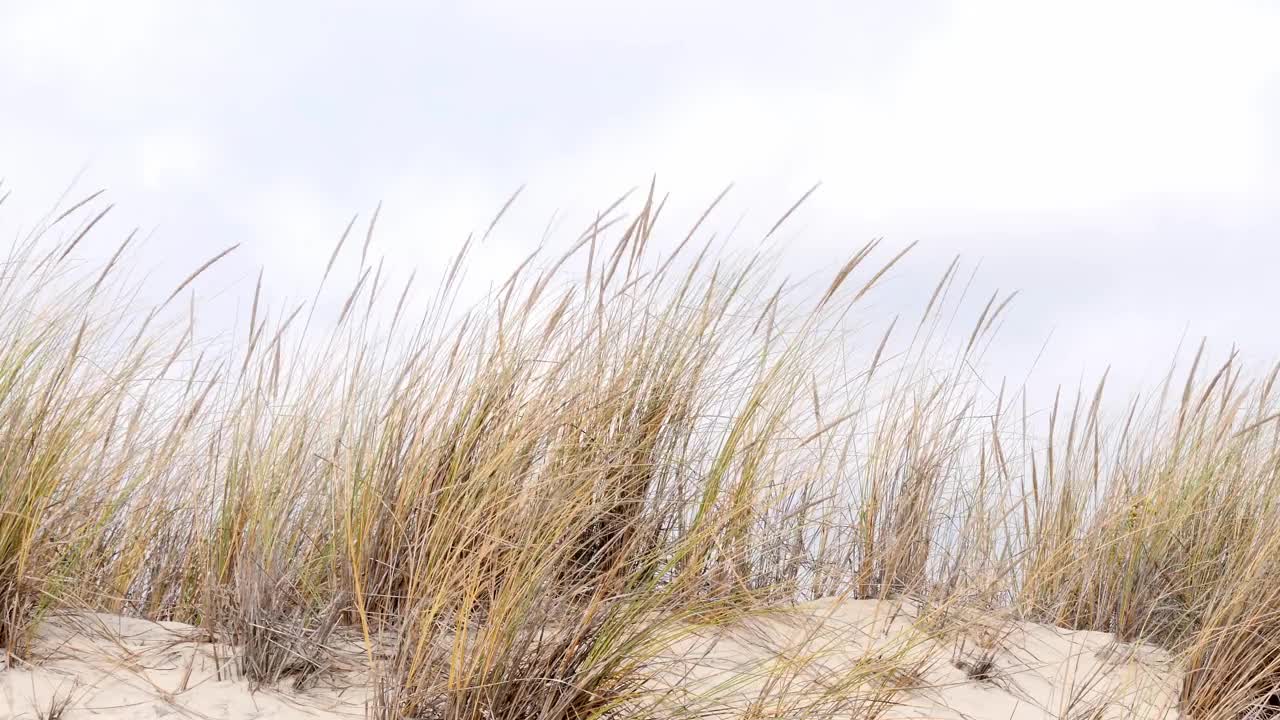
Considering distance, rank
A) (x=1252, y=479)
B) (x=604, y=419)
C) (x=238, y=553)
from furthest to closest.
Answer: (x=1252, y=479)
(x=604, y=419)
(x=238, y=553)

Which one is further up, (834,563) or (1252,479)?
(1252,479)

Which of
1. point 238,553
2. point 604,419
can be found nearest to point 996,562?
point 604,419

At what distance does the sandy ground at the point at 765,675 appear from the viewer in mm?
2109

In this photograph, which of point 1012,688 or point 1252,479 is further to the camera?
point 1252,479

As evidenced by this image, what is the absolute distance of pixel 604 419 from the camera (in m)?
2.71

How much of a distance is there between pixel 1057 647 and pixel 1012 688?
17.7 inches

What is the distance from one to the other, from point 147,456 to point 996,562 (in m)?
2.76

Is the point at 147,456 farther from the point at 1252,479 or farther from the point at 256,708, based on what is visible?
the point at 1252,479

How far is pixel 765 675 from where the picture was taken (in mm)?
2215

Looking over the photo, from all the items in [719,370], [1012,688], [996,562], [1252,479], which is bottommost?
[1012,688]

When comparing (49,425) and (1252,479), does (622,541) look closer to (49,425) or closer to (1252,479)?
(49,425)

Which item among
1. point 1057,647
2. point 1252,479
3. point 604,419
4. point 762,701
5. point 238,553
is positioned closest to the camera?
point 762,701

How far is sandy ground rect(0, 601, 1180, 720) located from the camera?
211 centimetres

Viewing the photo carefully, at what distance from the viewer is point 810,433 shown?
3.05 metres
